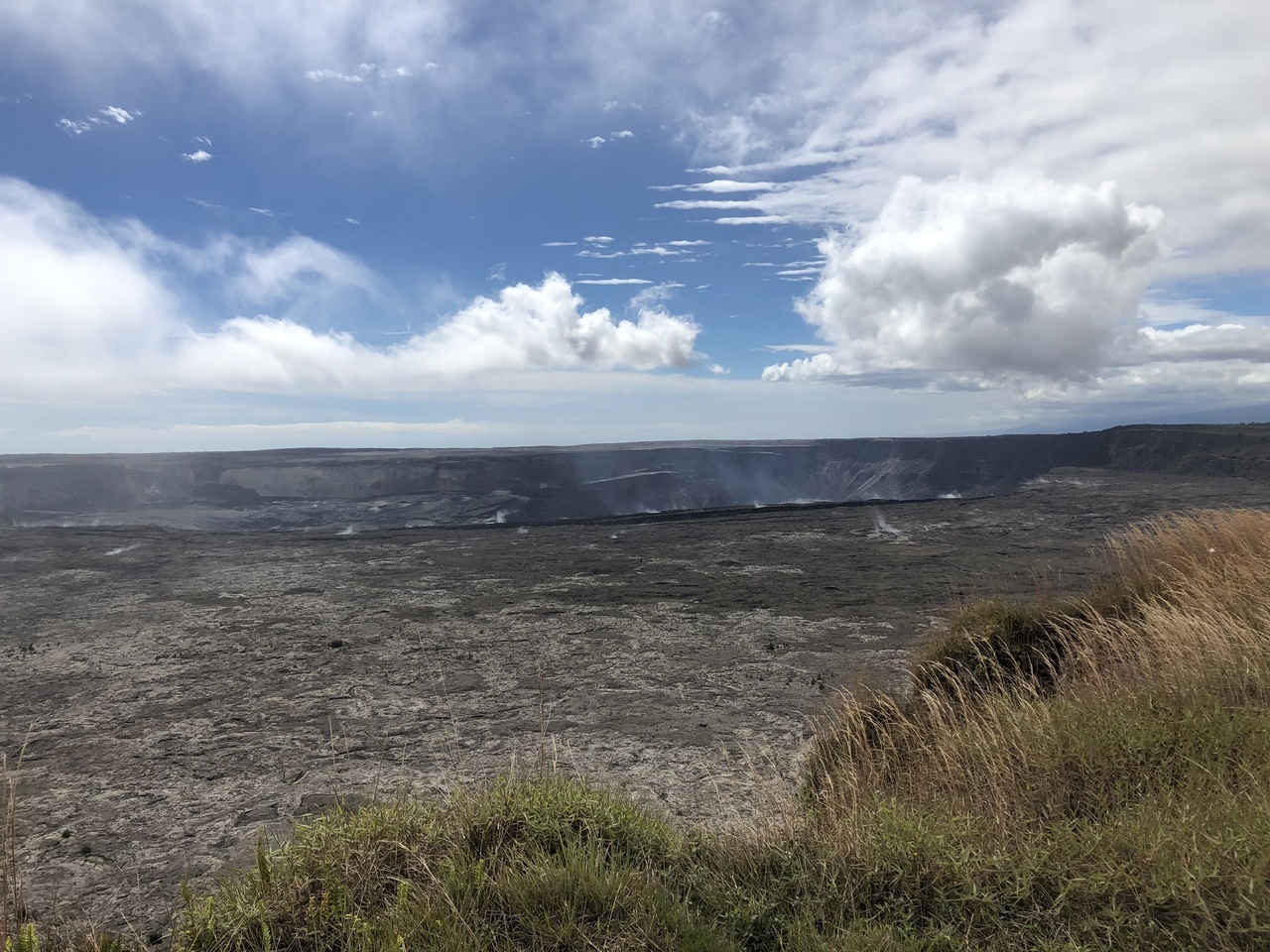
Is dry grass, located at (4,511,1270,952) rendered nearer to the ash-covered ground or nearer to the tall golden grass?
the tall golden grass

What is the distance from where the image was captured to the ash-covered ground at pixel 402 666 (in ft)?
14.9

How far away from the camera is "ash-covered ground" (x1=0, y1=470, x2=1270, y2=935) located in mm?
4531

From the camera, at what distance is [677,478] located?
213 feet

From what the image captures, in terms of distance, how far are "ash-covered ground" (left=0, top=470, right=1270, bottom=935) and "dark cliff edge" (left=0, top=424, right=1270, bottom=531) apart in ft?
51.8

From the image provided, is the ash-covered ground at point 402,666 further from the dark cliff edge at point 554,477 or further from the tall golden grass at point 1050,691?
the dark cliff edge at point 554,477

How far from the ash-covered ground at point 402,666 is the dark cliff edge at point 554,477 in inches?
622

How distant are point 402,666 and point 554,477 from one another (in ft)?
172

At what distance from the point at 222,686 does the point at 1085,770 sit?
282 inches

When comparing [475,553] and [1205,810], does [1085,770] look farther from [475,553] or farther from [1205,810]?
[475,553]

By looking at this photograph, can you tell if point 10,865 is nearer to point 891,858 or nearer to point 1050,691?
point 891,858

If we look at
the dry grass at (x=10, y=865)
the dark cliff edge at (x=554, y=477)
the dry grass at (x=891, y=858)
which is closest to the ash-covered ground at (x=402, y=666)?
the dry grass at (x=10, y=865)

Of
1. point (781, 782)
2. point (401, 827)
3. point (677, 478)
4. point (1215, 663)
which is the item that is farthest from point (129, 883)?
point (677, 478)

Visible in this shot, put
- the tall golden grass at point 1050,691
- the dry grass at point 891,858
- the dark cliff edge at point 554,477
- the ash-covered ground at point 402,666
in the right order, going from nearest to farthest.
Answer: the dry grass at point 891,858 → the tall golden grass at point 1050,691 → the ash-covered ground at point 402,666 → the dark cliff edge at point 554,477

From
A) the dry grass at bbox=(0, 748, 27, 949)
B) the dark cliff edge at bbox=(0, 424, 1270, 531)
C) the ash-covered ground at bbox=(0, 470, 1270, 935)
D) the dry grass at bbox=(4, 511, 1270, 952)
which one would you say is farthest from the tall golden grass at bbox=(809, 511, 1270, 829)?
the dark cliff edge at bbox=(0, 424, 1270, 531)
